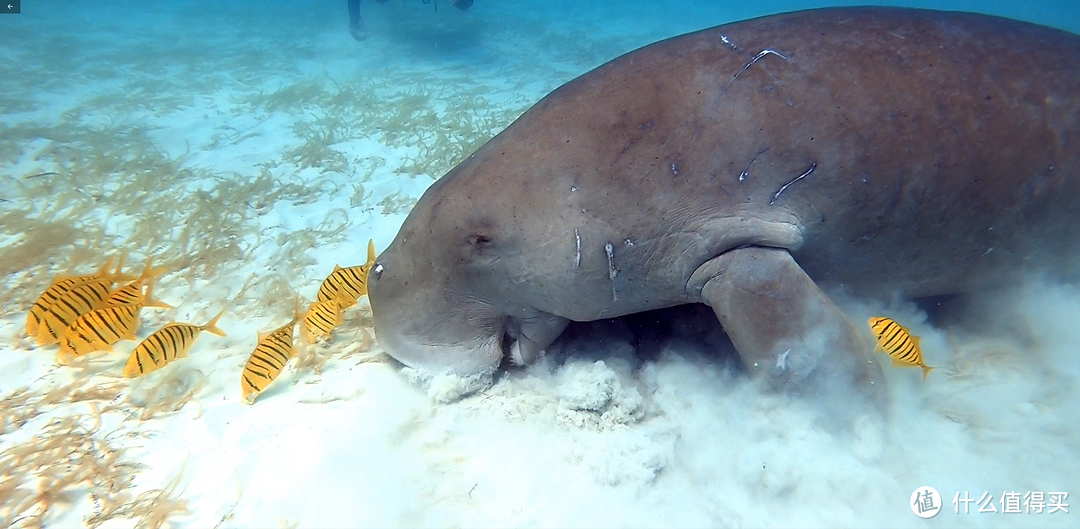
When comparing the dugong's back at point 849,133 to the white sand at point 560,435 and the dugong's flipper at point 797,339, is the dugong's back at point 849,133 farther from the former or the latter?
the white sand at point 560,435

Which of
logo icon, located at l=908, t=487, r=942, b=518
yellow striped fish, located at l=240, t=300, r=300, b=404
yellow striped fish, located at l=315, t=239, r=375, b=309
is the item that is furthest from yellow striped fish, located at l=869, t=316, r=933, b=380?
yellow striped fish, located at l=240, t=300, r=300, b=404

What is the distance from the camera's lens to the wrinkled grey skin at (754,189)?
2.66 meters

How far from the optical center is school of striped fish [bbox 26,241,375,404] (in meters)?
3.01

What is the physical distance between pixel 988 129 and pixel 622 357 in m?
2.30

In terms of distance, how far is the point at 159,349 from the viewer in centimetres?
303

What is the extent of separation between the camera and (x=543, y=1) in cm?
3103

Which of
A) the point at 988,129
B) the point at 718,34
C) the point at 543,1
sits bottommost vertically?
the point at 988,129

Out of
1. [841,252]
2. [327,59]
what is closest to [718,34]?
[841,252]

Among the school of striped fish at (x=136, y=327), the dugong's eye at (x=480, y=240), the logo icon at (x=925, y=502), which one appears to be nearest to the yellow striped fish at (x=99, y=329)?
the school of striped fish at (x=136, y=327)

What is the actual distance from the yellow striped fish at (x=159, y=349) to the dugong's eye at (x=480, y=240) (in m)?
1.82

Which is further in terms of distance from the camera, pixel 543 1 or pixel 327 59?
pixel 543 1

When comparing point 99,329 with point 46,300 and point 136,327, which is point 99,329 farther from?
point 46,300

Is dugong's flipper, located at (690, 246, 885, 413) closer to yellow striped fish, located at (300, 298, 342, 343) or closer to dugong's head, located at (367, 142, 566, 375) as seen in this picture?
dugong's head, located at (367, 142, 566, 375)

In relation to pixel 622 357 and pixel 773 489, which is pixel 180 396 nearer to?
pixel 622 357
